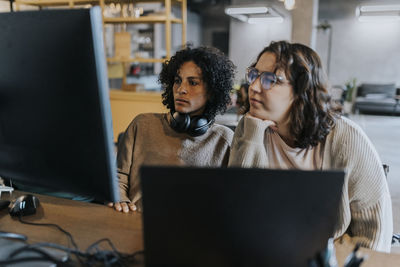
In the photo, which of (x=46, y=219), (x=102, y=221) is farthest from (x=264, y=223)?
(x=46, y=219)

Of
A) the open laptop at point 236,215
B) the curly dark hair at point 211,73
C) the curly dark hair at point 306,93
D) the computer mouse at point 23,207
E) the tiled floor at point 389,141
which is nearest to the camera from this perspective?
the open laptop at point 236,215

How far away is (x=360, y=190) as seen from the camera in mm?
1042

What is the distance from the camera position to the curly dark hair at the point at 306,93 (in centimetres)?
115

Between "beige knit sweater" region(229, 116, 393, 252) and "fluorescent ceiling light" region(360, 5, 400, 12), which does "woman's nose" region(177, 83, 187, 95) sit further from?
"fluorescent ceiling light" region(360, 5, 400, 12)

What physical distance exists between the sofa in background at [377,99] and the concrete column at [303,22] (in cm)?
461

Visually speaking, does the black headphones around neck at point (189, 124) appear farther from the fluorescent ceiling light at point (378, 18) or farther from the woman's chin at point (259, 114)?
the fluorescent ceiling light at point (378, 18)

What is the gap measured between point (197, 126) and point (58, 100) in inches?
32.2

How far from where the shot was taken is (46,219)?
39.9 inches

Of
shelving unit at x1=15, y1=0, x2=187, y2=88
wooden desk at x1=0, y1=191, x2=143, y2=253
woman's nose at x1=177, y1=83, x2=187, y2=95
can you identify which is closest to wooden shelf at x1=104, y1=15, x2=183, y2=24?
shelving unit at x1=15, y1=0, x2=187, y2=88

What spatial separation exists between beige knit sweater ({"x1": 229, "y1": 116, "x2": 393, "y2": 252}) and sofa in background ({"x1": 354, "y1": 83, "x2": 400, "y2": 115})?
9.37m

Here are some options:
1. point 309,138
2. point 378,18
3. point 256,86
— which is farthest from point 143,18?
point 378,18

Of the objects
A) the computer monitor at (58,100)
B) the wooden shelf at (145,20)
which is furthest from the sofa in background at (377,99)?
the computer monitor at (58,100)

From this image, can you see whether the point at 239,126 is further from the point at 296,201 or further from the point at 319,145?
the point at 296,201

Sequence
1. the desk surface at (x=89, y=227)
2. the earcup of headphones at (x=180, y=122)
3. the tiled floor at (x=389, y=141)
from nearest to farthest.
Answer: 1. the desk surface at (x=89, y=227)
2. the earcup of headphones at (x=180, y=122)
3. the tiled floor at (x=389, y=141)
